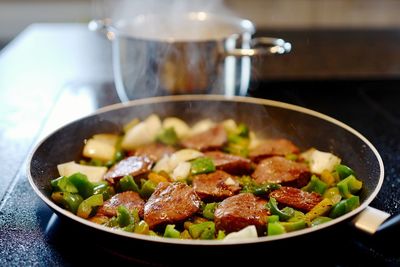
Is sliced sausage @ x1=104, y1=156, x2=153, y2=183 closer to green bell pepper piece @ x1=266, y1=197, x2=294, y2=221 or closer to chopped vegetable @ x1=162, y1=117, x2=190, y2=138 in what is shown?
chopped vegetable @ x1=162, y1=117, x2=190, y2=138

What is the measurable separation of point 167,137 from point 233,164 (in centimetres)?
22

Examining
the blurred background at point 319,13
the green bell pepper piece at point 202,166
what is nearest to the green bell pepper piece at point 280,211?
the green bell pepper piece at point 202,166

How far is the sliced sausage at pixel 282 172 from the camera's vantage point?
1153mm

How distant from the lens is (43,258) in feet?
3.11

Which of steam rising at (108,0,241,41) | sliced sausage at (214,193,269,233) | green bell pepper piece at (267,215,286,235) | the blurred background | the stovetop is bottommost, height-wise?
the stovetop

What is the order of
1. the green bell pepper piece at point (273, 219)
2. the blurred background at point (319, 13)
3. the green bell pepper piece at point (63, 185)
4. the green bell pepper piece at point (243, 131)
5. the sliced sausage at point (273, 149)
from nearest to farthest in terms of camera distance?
the green bell pepper piece at point (273, 219) → the green bell pepper piece at point (63, 185) → the sliced sausage at point (273, 149) → the green bell pepper piece at point (243, 131) → the blurred background at point (319, 13)

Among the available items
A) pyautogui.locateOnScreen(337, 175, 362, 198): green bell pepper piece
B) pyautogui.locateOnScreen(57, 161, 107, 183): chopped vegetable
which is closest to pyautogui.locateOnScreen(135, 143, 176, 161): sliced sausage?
pyautogui.locateOnScreen(57, 161, 107, 183): chopped vegetable

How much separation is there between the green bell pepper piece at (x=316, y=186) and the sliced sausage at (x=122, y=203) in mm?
348

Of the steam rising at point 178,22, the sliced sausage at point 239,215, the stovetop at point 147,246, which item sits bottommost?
the stovetop at point 147,246

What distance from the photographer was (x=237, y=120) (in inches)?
57.1

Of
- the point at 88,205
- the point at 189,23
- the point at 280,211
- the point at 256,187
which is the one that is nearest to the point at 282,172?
the point at 256,187

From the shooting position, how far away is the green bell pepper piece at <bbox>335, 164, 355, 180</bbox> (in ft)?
3.74

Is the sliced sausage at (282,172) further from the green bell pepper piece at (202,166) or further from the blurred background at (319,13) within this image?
the blurred background at (319,13)

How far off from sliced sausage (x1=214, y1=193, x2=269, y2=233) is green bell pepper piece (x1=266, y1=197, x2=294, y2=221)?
1 centimetres
